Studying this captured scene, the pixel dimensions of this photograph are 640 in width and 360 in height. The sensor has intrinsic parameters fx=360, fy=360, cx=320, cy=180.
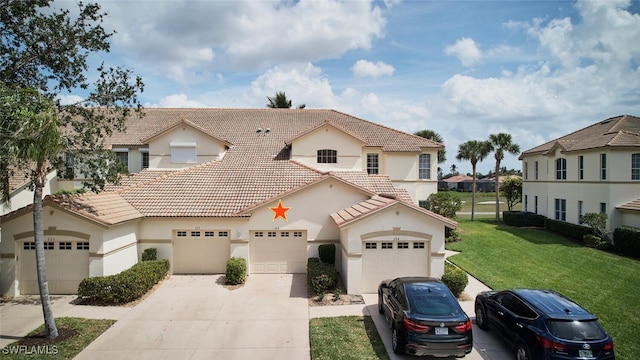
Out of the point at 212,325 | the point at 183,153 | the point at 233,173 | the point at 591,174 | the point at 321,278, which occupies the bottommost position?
the point at 212,325

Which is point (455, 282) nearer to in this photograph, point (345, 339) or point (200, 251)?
point (345, 339)

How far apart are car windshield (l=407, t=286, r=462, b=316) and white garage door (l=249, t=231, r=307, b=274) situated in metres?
8.51

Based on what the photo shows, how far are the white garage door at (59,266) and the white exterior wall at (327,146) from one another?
42.2 feet

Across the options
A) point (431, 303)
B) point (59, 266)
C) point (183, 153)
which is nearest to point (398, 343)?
point (431, 303)

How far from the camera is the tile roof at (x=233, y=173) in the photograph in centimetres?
1797

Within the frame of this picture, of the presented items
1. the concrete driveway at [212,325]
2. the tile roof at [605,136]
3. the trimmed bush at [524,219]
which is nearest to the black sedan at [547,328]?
the concrete driveway at [212,325]

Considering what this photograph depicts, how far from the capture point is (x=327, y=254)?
1758cm

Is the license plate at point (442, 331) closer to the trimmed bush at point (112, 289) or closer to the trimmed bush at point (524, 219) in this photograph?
the trimmed bush at point (112, 289)

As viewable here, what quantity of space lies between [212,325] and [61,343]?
173 inches

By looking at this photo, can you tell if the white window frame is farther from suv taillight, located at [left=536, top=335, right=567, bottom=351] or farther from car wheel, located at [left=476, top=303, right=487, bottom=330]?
suv taillight, located at [left=536, top=335, right=567, bottom=351]

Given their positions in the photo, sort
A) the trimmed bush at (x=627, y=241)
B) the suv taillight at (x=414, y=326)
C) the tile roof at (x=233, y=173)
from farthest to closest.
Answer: the trimmed bush at (x=627, y=241) → the tile roof at (x=233, y=173) → the suv taillight at (x=414, y=326)

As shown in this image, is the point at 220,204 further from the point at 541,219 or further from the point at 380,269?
the point at 541,219

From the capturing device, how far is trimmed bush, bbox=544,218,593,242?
26172 millimetres

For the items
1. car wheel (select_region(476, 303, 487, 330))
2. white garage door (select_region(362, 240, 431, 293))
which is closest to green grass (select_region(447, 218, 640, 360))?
car wheel (select_region(476, 303, 487, 330))
